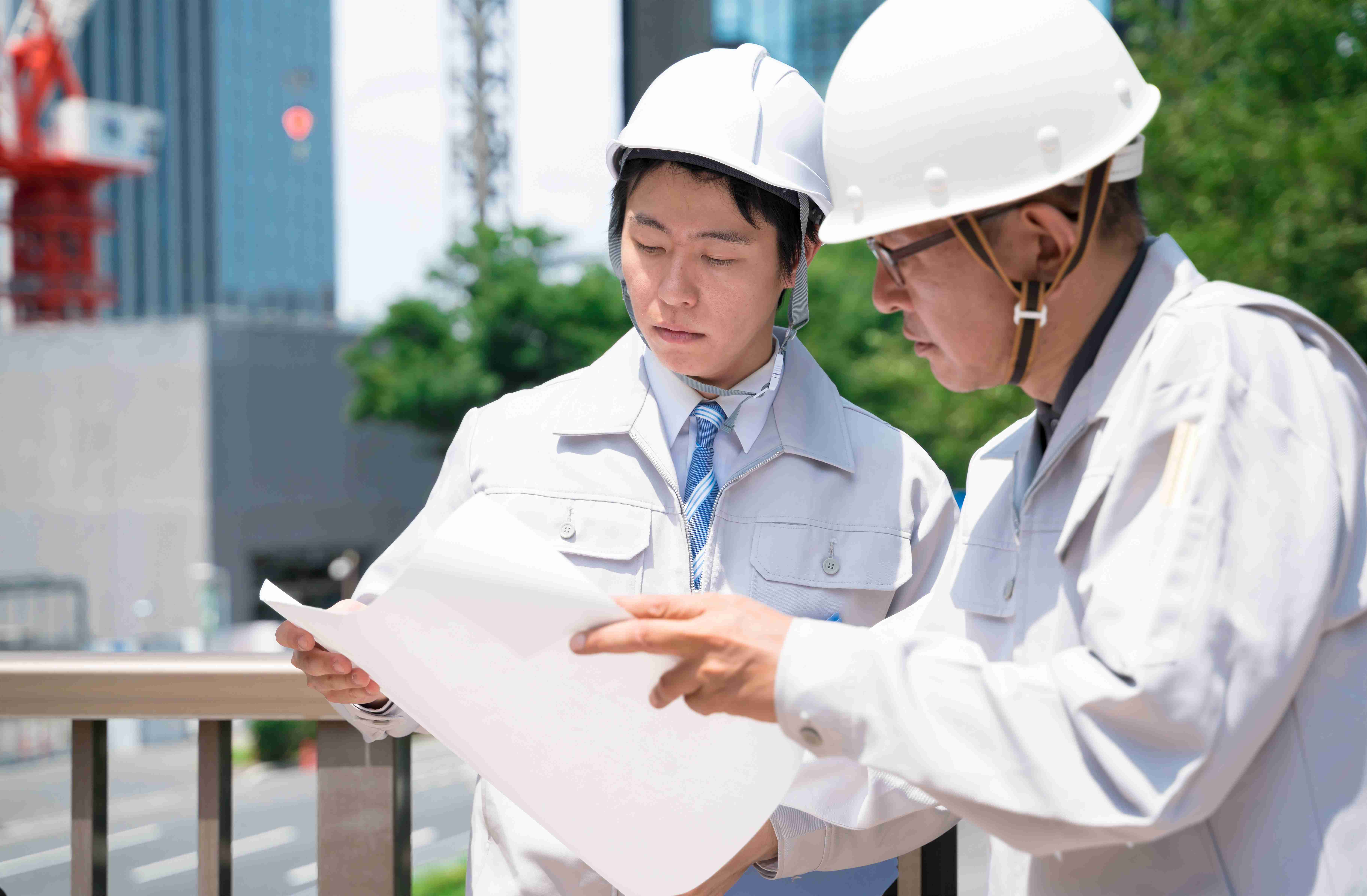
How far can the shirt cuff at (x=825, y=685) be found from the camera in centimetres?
101

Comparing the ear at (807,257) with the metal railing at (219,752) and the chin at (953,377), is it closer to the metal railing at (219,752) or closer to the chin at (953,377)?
the chin at (953,377)

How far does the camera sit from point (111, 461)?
90.3 feet

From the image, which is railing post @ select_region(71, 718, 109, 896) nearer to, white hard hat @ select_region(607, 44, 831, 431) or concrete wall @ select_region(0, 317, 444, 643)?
white hard hat @ select_region(607, 44, 831, 431)

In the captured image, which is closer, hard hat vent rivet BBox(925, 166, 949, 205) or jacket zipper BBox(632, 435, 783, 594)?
hard hat vent rivet BBox(925, 166, 949, 205)

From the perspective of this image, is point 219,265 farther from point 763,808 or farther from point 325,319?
point 763,808

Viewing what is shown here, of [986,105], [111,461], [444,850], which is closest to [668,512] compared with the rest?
[986,105]

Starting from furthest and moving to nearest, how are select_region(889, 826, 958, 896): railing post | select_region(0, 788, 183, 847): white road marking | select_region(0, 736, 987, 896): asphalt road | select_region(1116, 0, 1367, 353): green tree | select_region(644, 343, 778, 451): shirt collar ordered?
select_region(0, 788, 183, 847): white road marking
select_region(0, 736, 987, 896): asphalt road
select_region(1116, 0, 1367, 353): green tree
select_region(889, 826, 958, 896): railing post
select_region(644, 343, 778, 451): shirt collar

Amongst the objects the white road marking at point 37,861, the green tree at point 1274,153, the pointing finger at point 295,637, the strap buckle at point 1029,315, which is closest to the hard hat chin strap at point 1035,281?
the strap buckle at point 1029,315

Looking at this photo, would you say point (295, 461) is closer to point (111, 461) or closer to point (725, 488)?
point (111, 461)

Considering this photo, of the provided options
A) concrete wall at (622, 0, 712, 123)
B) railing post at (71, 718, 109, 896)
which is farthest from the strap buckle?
concrete wall at (622, 0, 712, 123)

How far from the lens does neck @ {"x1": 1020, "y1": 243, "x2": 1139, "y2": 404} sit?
1.14m

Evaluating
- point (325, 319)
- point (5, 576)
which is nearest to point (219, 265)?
point (325, 319)

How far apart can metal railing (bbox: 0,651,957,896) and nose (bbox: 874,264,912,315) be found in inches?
45.7

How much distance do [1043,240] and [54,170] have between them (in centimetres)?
3905
